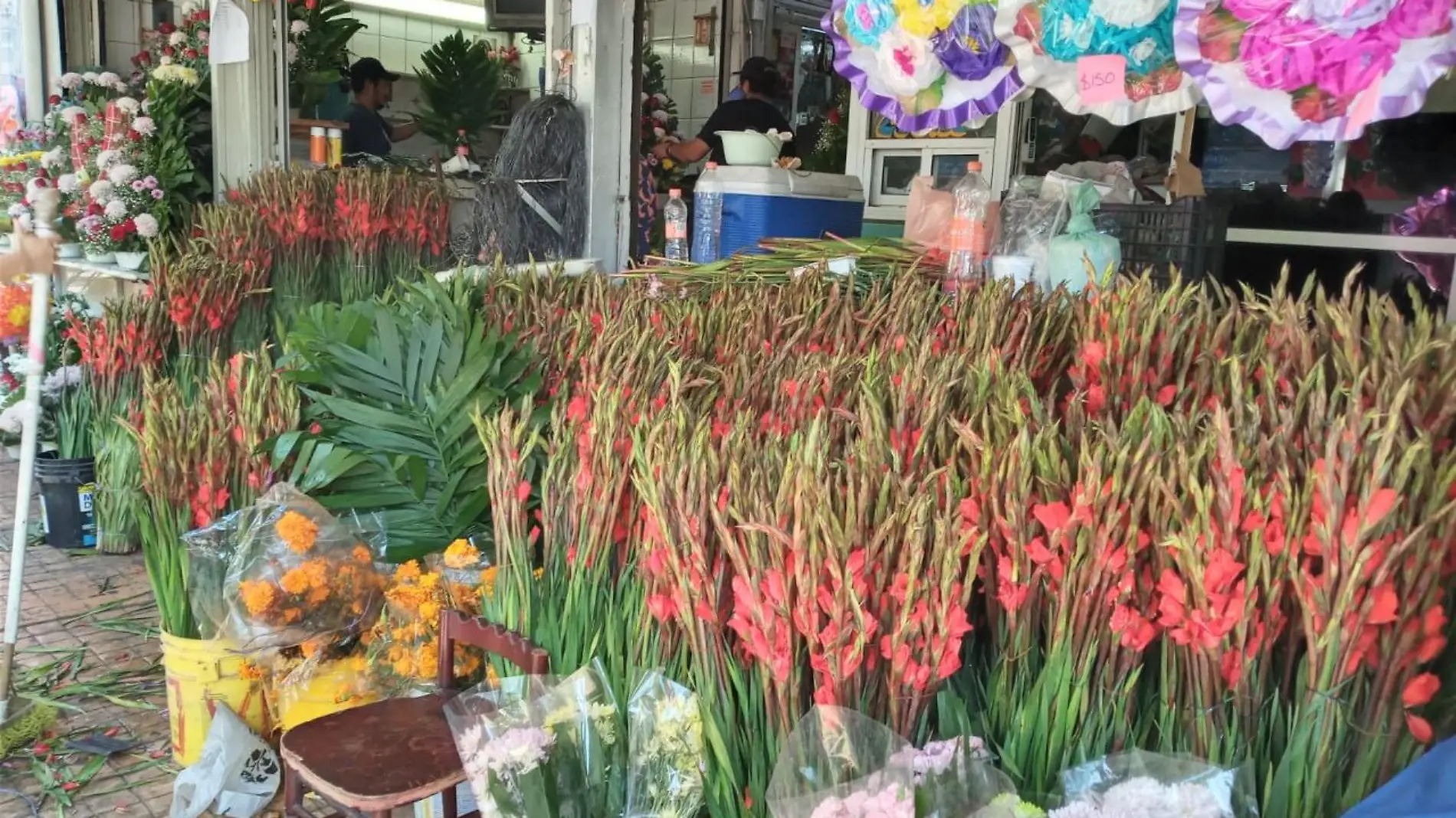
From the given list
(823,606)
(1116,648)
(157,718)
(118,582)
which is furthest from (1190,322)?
(118,582)

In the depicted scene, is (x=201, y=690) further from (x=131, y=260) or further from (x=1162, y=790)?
(x=131, y=260)

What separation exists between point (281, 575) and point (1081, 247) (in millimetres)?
1848

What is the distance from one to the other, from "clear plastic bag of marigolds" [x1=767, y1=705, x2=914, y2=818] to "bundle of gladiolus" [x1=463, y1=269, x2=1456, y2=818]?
46mm

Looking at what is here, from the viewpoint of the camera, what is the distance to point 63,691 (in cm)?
267

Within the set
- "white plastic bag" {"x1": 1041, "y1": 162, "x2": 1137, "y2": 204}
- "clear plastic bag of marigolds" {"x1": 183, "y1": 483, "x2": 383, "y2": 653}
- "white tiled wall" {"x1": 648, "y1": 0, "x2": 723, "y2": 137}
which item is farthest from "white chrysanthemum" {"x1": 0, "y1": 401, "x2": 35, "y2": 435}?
"white tiled wall" {"x1": 648, "y1": 0, "x2": 723, "y2": 137}

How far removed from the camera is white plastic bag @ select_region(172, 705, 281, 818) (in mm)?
2121

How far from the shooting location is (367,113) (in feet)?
19.2

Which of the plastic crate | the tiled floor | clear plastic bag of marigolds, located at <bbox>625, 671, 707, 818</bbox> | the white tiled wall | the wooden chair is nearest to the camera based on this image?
clear plastic bag of marigolds, located at <bbox>625, 671, 707, 818</bbox>

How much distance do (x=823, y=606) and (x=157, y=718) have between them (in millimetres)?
2164

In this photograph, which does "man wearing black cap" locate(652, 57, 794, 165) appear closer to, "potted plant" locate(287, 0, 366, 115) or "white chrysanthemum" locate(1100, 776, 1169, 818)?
A: "potted plant" locate(287, 0, 366, 115)

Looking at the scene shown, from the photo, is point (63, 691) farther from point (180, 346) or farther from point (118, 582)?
point (180, 346)

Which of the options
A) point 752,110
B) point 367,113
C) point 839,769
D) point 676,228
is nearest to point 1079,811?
point 839,769

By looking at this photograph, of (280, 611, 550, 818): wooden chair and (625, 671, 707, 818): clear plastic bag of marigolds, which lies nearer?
(625, 671, 707, 818): clear plastic bag of marigolds

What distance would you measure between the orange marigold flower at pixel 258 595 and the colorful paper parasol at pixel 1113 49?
2039 millimetres
